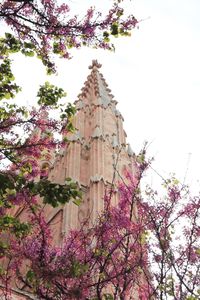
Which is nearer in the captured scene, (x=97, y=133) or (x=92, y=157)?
(x=92, y=157)

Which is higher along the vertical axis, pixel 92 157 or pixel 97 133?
pixel 97 133

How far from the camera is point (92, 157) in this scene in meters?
22.3

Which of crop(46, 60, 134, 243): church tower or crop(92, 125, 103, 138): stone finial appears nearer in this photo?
crop(46, 60, 134, 243): church tower

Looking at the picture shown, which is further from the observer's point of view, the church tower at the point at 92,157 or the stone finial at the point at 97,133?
the stone finial at the point at 97,133

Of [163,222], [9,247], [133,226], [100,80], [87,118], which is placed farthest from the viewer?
[100,80]

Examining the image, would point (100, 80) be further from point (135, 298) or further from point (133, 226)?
point (133, 226)

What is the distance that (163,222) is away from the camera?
9.27 meters

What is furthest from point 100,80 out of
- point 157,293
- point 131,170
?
point 157,293

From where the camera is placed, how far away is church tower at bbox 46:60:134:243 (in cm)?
1786

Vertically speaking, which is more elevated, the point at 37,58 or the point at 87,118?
the point at 87,118

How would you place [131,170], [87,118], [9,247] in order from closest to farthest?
1. [9,247]
2. [131,170]
3. [87,118]

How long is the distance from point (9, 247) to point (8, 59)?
4.48 m

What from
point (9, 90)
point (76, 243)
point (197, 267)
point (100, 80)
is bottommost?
point (197, 267)

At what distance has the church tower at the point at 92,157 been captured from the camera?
17.9 meters
